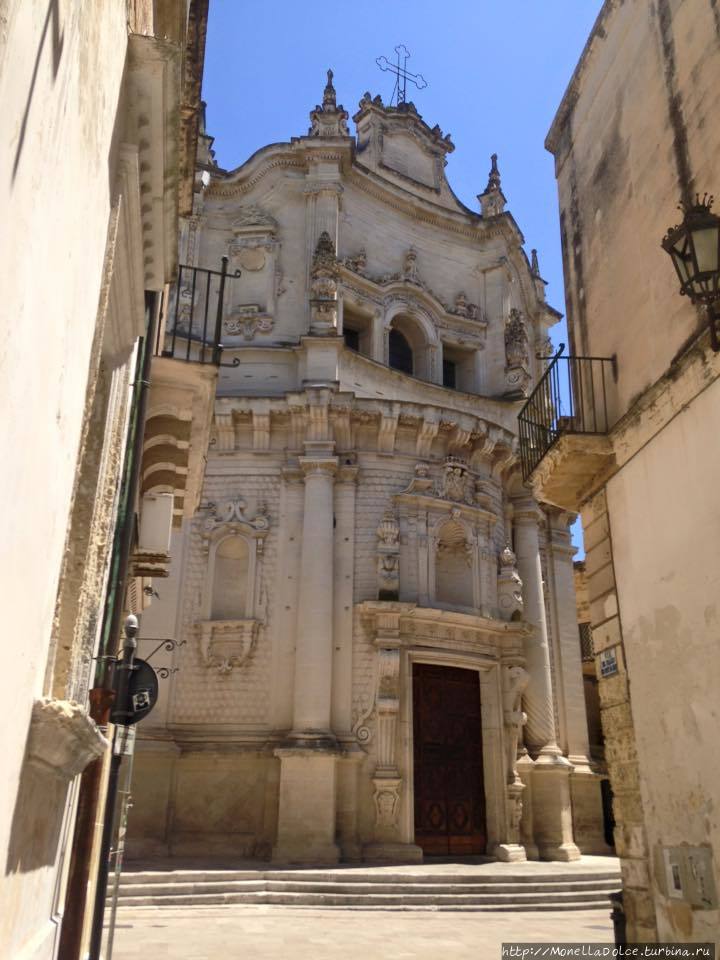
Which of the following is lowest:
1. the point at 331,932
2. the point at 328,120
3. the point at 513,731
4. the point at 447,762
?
the point at 331,932

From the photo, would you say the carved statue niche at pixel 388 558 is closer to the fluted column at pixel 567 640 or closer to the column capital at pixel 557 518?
the fluted column at pixel 567 640

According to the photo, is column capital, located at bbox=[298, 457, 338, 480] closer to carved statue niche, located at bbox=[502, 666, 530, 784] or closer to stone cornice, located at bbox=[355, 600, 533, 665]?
stone cornice, located at bbox=[355, 600, 533, 665]

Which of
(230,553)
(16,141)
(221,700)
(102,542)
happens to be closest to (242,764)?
(221,700)

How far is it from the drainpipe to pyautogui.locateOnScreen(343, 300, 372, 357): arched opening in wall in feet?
44.9

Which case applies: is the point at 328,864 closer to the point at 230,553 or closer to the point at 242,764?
the point at 242,764

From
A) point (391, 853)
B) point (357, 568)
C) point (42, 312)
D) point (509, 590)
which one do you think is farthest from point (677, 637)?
point (509, 590)

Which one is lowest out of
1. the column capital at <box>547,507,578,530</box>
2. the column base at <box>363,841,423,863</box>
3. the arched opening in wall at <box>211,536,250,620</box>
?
the column base at <box>363,841,423,863</box>

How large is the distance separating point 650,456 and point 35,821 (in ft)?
19.6

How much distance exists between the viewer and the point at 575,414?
955 cm

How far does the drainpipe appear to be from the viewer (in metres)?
5.66

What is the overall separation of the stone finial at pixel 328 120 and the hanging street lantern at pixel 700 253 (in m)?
16.5

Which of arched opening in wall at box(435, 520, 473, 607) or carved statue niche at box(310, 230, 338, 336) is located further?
carved statue niche at box(310, 230, 338, 336)

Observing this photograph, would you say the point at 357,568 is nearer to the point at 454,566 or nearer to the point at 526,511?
the point at 454,566

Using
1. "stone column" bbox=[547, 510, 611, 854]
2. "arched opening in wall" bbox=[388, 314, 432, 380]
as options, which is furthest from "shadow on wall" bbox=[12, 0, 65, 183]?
"stone column" bbox=[547, 510, 611, 854]
